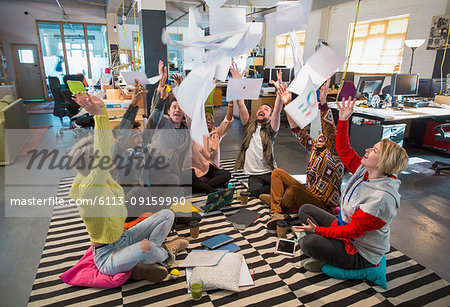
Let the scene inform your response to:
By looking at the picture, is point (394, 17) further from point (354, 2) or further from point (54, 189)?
point (54, 189)

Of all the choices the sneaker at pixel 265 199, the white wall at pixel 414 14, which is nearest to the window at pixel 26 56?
the white wall at pixel 414 14

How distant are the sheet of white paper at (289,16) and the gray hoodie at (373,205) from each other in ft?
3.40

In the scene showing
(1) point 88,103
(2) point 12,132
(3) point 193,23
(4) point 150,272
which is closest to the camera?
(3) point 193,23

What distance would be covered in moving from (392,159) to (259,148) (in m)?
1.44

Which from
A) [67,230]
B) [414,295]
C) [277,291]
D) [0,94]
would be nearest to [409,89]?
[414,295]

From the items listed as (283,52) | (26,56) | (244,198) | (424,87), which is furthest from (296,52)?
(26,56)

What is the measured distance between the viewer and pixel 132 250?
68.3 inches

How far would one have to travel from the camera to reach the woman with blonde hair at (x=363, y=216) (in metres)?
1.64

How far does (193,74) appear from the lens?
1.05 metres

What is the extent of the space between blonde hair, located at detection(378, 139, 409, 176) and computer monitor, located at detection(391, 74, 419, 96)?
3397 mm

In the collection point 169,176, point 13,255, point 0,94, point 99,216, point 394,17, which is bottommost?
point 13,255

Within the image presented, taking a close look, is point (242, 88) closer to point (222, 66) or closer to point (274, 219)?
point (222, 66)

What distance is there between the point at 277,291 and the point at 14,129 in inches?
178

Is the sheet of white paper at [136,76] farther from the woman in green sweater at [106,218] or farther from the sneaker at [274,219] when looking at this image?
the sneaker at [274,219]
